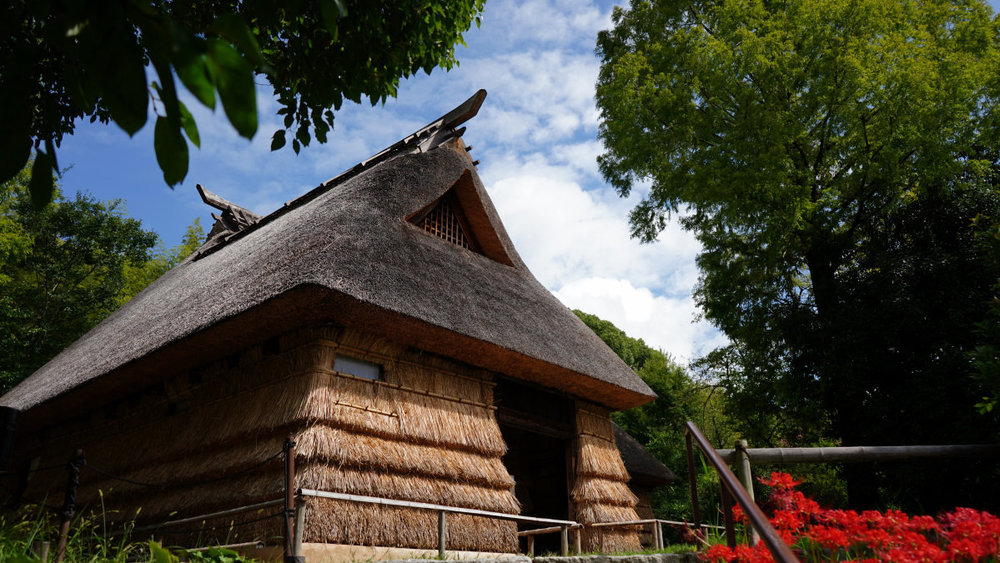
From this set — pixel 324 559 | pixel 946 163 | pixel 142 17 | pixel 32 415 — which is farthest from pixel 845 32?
pixel 32 415

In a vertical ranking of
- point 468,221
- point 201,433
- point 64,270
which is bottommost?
point 201,433

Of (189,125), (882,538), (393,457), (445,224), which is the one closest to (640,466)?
(445,224)

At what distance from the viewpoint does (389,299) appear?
6469 mm

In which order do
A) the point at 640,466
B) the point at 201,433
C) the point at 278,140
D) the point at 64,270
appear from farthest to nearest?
the point at 64,270 → the point at 640,466 → the point at 201,433 → the point at 278,140

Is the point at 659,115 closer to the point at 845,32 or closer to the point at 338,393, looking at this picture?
the point at 845,32

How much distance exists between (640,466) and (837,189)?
22.1 feet

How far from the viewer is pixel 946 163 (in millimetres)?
9727

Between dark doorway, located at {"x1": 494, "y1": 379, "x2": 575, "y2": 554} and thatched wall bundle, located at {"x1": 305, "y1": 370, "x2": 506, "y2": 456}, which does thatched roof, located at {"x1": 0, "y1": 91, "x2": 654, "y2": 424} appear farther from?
thatched wall bundle, located at {"x1": 305, "y1": 370, "x2": 506, "y2": 456}

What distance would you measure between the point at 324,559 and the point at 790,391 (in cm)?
850

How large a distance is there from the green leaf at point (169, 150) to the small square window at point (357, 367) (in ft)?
18.4

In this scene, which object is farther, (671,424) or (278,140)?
(671,424)

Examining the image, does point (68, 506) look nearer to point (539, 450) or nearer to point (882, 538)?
point (882, 538)

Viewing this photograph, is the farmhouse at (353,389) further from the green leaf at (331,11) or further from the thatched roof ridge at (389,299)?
the green leaf at (331,11)

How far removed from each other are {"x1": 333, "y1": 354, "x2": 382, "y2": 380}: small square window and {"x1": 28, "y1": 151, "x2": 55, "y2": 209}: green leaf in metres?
5.40
